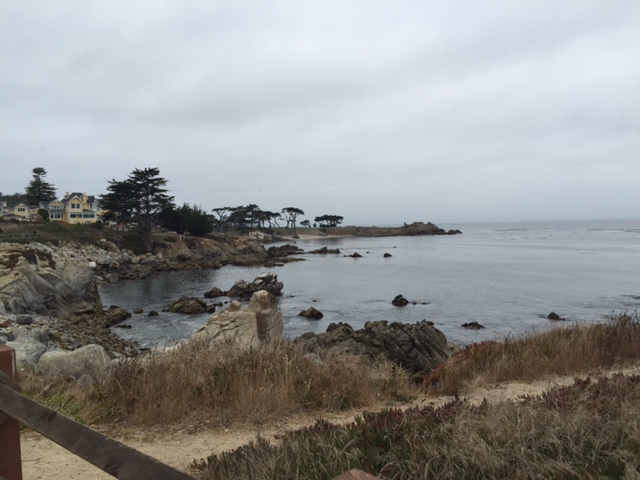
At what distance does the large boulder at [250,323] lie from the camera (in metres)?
12.9

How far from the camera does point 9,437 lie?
2.77 meters

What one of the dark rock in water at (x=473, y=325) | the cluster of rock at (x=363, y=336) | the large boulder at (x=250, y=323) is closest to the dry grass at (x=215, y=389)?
the large boulder at (x=250, y=323)

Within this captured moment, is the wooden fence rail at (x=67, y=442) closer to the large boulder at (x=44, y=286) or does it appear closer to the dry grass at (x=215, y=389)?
the dry grass at (x=215, y=389)

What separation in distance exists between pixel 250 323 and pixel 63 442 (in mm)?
11926

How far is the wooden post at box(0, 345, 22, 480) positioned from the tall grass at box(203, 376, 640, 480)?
56.8 inches

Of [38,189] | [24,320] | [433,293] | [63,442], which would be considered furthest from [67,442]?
[38,189]

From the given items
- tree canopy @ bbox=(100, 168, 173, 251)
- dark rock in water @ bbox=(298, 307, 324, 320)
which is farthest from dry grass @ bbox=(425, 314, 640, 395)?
tree canopy @ bbox=(100, 168, 173, 251)

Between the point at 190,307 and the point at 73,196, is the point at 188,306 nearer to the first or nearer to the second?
the point at 190,307

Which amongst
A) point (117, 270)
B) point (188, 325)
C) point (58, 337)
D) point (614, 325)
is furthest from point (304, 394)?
point (117, 270)

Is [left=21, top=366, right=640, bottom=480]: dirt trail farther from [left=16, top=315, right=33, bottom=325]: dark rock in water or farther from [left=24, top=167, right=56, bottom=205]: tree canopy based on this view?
[left=24, top=167, right=56, bottom=205]: tree canopy

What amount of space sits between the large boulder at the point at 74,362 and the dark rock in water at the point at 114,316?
1736cm

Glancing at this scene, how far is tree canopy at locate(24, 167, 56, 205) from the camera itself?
7800cm

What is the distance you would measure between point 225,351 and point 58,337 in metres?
13.8

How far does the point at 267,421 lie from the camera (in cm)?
577
